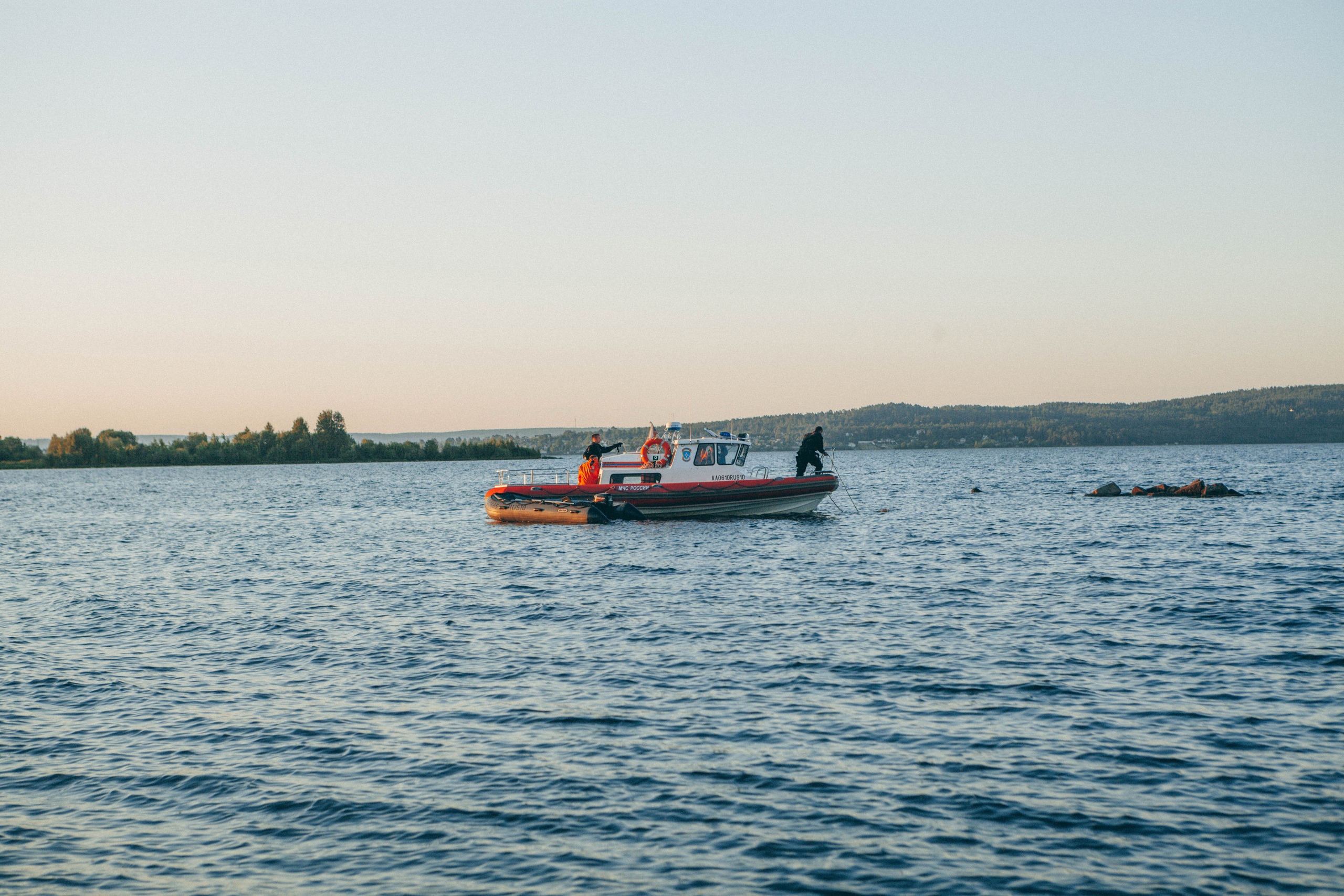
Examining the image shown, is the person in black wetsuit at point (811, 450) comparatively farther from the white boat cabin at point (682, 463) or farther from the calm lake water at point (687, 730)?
the calm lake water at point (687, 730)

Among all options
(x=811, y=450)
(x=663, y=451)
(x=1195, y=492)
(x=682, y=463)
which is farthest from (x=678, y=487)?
(x=1195, y=492)

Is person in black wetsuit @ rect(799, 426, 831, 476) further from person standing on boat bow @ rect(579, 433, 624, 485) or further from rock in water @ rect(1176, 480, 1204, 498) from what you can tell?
rock in water @ rect(1176, 480, 1204, 498)

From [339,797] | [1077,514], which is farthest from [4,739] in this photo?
[1077,514]

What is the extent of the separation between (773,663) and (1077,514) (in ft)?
123

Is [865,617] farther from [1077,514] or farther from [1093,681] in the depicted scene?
[1077,514]

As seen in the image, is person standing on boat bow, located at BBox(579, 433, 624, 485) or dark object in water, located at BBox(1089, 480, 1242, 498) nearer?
person standing on boat bow, located at BBox(579, 433, 624, 485)

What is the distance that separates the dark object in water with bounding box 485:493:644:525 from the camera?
40.6 meters

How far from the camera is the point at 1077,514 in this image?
4800 centimetres

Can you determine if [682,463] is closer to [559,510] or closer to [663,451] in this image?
[663,451]

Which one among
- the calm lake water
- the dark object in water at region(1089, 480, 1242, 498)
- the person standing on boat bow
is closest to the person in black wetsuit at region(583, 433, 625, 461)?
the person standing on boat bow

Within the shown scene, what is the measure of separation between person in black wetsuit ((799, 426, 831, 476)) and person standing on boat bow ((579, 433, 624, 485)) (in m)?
7.68

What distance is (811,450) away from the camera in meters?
41.6

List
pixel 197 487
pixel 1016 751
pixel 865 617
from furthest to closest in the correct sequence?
1. pixel 197 487
2. pixel 865 617
3. pixel 1016 751

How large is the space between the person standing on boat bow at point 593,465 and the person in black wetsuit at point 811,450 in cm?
768
